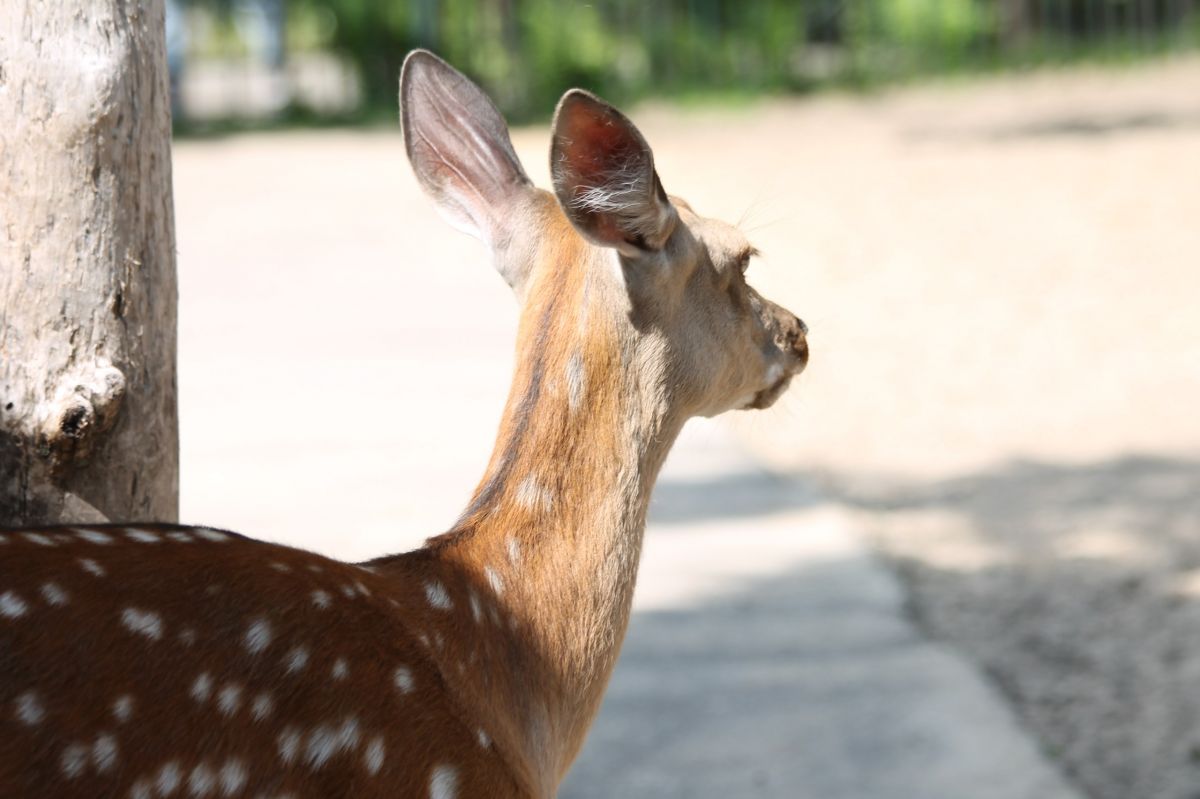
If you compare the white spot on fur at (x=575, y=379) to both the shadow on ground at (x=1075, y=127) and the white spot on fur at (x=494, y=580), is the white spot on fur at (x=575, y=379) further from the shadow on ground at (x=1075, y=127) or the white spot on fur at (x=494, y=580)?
the shadow on ground at (x=1075, y=127)

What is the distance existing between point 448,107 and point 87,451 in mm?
930

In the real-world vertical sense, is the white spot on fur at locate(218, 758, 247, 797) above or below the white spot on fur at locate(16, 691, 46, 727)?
below

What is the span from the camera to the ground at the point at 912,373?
5523 millimetres

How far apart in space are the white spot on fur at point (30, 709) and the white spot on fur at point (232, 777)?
0.88 ft

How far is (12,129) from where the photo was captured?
2844 millimetres

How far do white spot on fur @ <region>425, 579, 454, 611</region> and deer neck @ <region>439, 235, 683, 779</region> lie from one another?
9cm

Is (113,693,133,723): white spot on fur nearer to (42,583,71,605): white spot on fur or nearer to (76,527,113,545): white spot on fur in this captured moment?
(42,583,71,605): white spot on fur

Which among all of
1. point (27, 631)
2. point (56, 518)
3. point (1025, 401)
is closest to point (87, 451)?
point (56, 518)

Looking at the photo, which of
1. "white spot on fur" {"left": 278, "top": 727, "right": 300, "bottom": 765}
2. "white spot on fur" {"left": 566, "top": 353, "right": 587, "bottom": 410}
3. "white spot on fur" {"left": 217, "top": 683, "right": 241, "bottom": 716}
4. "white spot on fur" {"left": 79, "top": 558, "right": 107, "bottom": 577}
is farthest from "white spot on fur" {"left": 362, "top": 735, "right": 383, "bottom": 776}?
"white spot on fur" {"left": 566, "top": 353, "right": 587, "bottom": 410}

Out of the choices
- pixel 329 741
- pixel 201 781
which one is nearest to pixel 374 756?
pixel 329 741

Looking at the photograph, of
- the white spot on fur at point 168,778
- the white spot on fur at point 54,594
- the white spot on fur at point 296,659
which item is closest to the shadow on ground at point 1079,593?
the white spot on fur at point 296,659

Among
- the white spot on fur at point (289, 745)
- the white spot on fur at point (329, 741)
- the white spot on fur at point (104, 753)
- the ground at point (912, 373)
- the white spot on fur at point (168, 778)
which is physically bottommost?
the ground at point (912, 373)

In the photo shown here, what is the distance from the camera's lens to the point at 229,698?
229 centimetres

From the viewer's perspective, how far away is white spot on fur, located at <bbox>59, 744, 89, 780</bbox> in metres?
2.10
